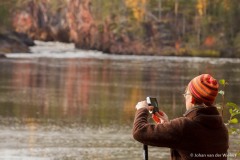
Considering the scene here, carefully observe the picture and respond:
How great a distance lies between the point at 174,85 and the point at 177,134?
156ft

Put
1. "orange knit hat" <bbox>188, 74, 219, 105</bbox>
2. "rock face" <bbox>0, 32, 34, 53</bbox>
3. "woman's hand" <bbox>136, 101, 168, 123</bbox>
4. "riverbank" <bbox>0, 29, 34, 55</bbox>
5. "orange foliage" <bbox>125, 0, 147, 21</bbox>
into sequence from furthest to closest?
"orange foliage" <bbox>125, 0, 147, 21</bbox> < "riverbank" <bbox>0, 29, 34, 55</bbox> < "rock face" <bbox>0, 32, 34, 53</bbox> < "woman's hand" <bbox>136, 101, 168, 123</bbox> < "orange knit hat" <bbox>188, 74, 219, 105</bbox>

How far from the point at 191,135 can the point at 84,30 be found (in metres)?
148

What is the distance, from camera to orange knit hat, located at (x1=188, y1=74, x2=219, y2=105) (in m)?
6.12

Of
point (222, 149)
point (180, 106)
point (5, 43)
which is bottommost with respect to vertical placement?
point (5, 43)

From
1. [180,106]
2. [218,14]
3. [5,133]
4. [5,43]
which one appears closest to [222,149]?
[5,133]

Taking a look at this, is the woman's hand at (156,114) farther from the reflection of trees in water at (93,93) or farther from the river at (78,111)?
the reflection of trees in water at (93,93)

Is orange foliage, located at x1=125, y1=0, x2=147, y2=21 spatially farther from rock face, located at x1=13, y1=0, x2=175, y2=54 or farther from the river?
the river

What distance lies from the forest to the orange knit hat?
119 meters

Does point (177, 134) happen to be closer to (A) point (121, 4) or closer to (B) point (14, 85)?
(B) point (14, 85)

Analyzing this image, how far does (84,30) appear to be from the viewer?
15325 centimetres

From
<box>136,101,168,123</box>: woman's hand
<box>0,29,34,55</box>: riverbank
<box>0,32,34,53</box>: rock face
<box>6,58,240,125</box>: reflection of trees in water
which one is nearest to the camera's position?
<box>136,101,168,123</box>: woman's hand

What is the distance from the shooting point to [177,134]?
19.6 feet

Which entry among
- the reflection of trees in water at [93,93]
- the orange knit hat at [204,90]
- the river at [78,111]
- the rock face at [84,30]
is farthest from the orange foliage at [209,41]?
the orange knit hat at [204,90]

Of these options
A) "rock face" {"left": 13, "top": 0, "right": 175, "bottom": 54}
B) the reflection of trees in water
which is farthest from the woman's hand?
"rock face" {"left": 13, "top": 0, "right": 175, "bottom": 54}
